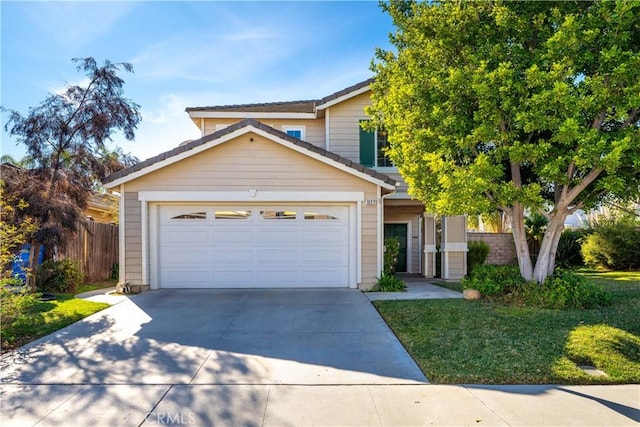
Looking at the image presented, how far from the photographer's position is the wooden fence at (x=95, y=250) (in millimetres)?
11505

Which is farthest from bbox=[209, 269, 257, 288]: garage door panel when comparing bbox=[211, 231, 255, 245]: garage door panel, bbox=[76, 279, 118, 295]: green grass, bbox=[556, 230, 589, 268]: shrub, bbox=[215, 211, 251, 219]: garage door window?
bbox=[556, 230, 589, 268]: shrub

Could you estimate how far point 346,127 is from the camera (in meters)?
12.0

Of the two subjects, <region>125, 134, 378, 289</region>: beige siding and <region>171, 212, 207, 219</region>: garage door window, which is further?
<region>171, 212, 207, 219</region>: garage door window

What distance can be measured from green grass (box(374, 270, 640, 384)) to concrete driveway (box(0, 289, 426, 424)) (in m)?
0.39

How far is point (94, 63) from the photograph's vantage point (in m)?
10.1

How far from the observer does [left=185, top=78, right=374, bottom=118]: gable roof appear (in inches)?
461

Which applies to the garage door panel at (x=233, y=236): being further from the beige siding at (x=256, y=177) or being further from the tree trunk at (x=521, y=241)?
the tree trunk at (x=521, y=241)

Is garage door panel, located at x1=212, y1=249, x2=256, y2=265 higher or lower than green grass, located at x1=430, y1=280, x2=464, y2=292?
higher

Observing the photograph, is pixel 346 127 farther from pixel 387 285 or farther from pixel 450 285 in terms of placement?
pixel 450 285

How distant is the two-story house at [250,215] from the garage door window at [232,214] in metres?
0.03

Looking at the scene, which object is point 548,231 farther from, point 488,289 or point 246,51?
point 246,51

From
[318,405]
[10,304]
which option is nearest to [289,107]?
[10,304]

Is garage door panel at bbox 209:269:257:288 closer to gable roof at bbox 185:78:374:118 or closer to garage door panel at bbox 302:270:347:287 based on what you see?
garage door panel at bbox 302:270:347:287

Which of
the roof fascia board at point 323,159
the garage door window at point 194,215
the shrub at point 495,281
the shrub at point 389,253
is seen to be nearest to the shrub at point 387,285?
the shrub at point 389,253
